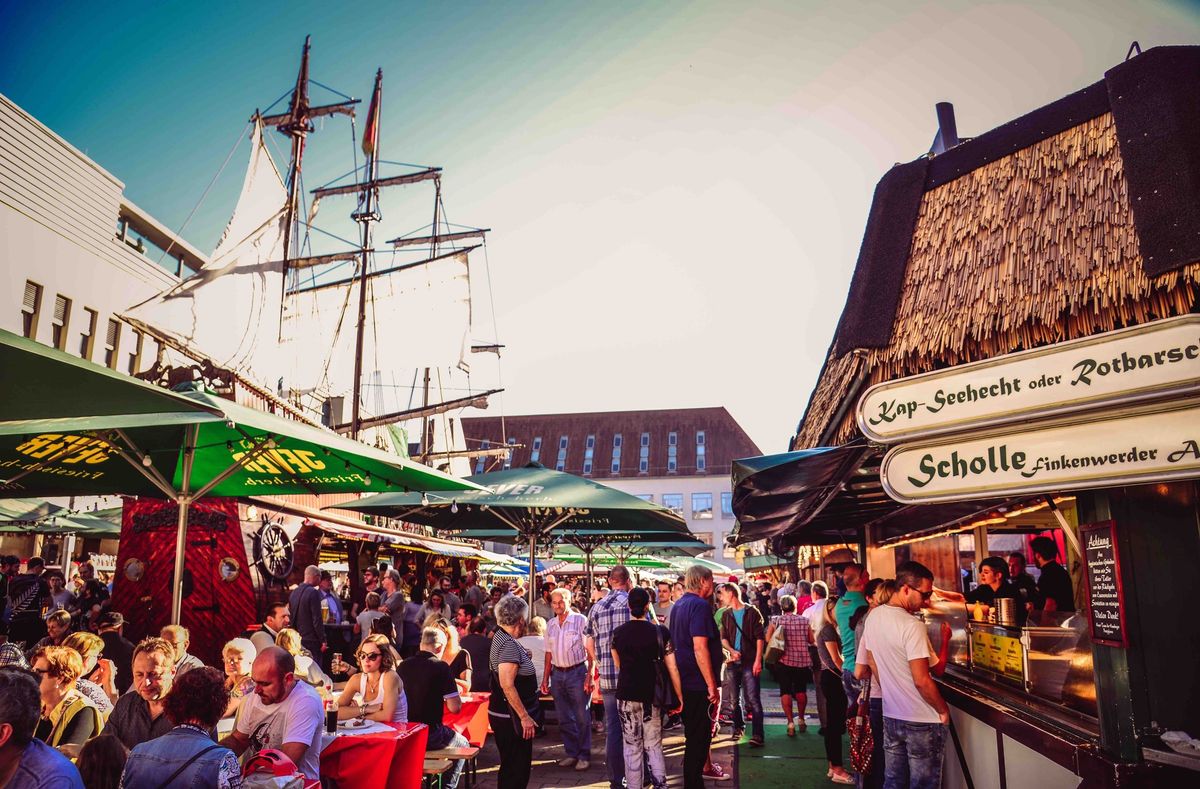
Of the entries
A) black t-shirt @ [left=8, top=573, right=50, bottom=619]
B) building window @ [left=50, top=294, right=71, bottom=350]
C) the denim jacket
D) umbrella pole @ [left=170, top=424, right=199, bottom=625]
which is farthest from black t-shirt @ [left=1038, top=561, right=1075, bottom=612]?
building window @ [left=50, top=294, right=71, bottom=350]

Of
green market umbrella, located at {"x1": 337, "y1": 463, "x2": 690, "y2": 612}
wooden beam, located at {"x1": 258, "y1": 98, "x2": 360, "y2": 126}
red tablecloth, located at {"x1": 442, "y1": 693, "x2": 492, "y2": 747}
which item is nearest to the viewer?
red tablecloth, located at {"x1": 442, "y1": 693, "x2": 492, "y2": 747}

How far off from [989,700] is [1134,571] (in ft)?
7.12

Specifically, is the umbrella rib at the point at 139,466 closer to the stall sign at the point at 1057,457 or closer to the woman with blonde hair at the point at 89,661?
the woman with blonde hair at the point at 89,661

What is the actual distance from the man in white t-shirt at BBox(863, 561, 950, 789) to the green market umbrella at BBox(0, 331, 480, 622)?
13.7 ft

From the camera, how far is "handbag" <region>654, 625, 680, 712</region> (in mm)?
6348

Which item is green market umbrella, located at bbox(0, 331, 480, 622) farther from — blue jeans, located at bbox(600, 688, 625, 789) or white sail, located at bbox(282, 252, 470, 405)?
white sail, located at bbox(282, 252, 470, 405)

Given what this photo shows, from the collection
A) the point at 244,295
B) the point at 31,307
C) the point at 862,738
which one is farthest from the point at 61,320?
the point at 862,738

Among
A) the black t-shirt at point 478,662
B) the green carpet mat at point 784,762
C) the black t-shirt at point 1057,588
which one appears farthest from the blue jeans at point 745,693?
the black t-shirt at point 1057,588

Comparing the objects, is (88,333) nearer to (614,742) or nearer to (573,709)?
(573,709)

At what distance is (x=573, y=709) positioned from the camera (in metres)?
8.79

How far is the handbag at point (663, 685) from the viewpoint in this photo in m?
6.35

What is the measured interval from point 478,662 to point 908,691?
15.7 feet

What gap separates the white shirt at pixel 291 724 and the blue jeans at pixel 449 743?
1.79 metres

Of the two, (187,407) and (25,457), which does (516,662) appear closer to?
(187,407)
